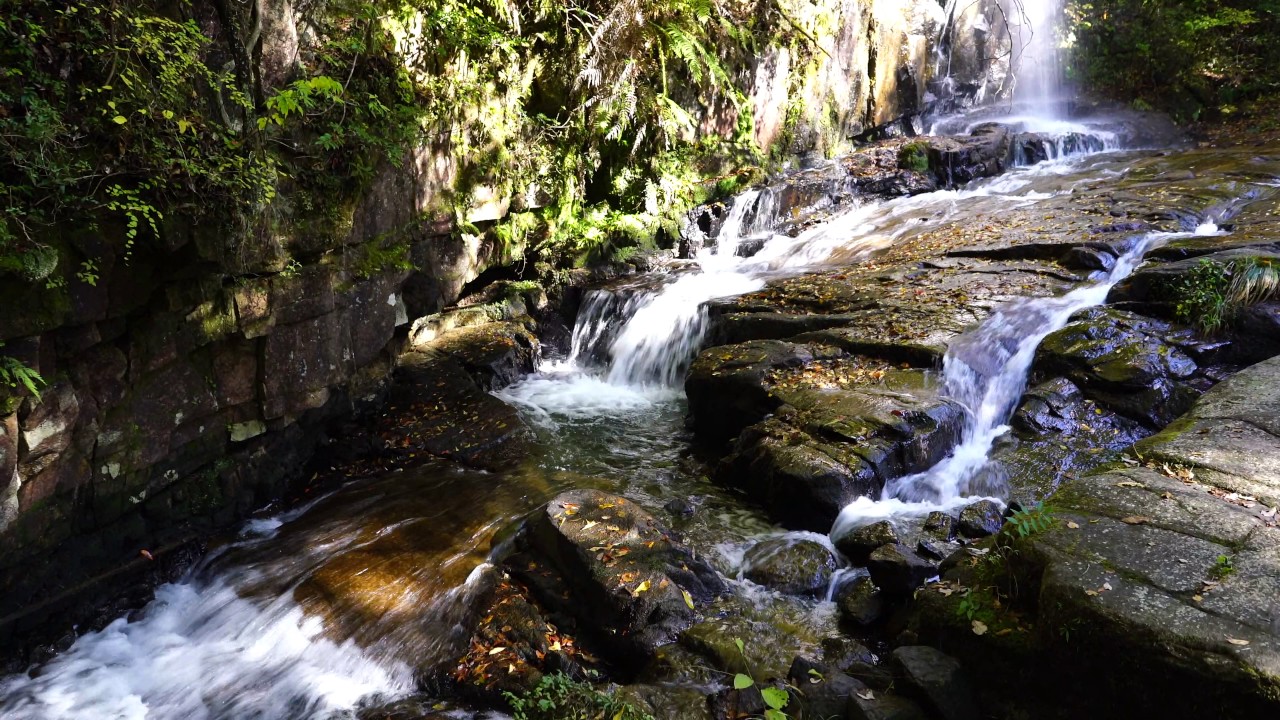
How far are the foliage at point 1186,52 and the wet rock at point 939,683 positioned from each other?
18662 mm

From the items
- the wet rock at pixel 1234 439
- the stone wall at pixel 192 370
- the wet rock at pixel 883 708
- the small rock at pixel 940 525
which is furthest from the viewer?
the small rock at pixel 940 525

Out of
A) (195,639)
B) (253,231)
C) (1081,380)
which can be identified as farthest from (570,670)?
(1081,380)

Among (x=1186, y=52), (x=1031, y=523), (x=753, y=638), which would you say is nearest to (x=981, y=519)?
(x=1031, y=523)

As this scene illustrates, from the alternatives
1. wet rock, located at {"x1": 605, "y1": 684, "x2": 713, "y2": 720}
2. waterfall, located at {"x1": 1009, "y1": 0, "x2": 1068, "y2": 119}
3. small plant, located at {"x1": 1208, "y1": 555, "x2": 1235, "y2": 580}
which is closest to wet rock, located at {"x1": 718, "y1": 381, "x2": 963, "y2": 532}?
wet rock, located at {"x1": 605, "y1": 684, "x2": 713, "y2": 720}

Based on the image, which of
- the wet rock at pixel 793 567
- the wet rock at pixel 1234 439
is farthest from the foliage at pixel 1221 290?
the wet rock at pixel 793 567

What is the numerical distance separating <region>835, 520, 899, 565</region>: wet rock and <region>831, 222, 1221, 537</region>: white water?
8.0 inches

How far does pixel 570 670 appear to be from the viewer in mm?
4465

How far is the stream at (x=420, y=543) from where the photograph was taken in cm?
479

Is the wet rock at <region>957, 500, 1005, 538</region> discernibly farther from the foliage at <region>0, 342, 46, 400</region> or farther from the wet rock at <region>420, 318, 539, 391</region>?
the foliage at <region>0, 342, 46, 400</region>

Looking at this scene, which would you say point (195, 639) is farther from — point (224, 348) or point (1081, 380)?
point (1081, 380)

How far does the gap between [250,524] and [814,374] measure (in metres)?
5.83

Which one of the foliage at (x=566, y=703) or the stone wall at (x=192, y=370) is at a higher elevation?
the stone wall at (x=192, y=370)

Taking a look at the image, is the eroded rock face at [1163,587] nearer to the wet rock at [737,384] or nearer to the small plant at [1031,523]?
the small plant at [1031,523]

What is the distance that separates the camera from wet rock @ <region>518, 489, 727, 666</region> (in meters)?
4.72
